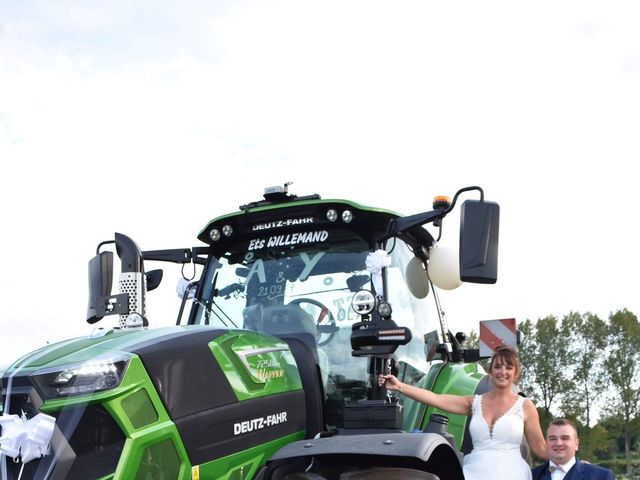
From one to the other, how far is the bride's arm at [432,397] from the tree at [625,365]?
27.0 meters

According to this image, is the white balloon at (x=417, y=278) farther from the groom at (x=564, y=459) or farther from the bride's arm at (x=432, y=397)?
the groom at (x=564, y=459)

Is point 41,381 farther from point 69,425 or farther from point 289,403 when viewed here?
point 289,403

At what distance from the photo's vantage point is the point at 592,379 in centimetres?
3081

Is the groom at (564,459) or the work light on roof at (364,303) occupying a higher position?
the work light on roof at (364,303)

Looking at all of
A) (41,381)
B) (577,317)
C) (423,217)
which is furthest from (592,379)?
(41,381)

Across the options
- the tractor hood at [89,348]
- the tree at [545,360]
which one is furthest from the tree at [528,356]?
the tractor hood at [89,348]

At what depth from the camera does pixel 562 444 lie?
4.64 m

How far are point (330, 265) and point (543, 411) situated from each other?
2606 centimetres

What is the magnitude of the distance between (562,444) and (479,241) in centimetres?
136

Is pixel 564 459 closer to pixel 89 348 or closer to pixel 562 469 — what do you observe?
pixel 562 469

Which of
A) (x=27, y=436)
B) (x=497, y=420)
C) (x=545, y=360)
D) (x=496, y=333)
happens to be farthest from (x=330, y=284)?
(x=545, y=360)

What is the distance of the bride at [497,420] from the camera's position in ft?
15.9

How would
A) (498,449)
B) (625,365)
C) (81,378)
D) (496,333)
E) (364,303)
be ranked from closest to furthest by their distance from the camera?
1. (81,378)
2. (364,303)
3. (498,449)
4. (496,333)
5. (625,365)

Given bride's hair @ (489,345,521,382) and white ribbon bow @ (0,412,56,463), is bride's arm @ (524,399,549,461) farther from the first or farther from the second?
white ribbon bow @ (0,412,56,463)
